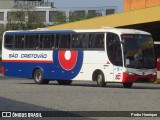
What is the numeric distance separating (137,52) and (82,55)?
3248mm

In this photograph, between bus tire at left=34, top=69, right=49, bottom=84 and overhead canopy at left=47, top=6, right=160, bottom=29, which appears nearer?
bus tire at left=34, top=69, right=49, bottom=84

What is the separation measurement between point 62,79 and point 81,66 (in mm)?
1723

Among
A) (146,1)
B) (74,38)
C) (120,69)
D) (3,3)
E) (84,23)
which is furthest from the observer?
(3,3)

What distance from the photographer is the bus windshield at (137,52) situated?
1211 inches

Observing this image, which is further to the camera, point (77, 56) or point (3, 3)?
point (3, 3)

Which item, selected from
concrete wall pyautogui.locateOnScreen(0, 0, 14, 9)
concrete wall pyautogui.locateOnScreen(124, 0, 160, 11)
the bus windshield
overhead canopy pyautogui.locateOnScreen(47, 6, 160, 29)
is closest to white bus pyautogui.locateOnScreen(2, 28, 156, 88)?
the bus windshield

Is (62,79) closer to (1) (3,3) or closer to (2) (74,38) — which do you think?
(2) (74,38)

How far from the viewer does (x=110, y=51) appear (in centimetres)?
3112

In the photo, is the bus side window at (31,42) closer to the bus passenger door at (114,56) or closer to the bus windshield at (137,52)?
the bus passenger door at (114,56)

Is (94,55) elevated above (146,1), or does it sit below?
below

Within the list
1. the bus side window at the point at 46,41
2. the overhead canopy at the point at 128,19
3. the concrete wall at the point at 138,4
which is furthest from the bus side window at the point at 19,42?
the concrete wall at the point at 138,4

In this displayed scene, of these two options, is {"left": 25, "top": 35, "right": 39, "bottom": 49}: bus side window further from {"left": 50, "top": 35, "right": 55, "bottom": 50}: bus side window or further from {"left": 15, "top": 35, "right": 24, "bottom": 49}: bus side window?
{"left": 50, "top": 35, "right": 55, "bottom": 50}: bus side window

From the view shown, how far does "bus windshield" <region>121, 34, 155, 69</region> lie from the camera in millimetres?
30766

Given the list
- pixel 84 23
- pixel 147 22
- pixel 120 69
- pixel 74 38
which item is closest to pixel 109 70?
pixel 120 69
